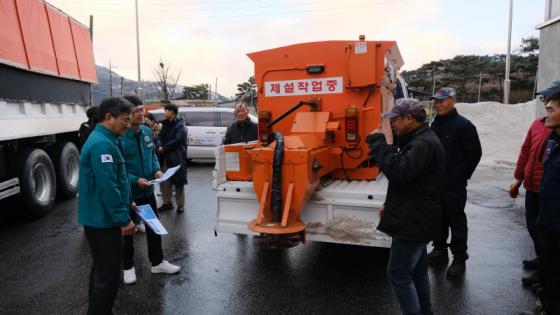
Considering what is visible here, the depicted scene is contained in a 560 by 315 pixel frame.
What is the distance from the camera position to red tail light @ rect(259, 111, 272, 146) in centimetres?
495

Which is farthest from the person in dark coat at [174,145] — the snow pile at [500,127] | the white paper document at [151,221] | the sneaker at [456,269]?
the snow pile at [500,127]

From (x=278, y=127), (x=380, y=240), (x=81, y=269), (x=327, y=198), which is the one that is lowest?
(x=81, y=269)

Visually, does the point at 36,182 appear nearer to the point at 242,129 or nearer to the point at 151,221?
the point at 242,129

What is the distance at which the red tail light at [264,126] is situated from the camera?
4949 mm

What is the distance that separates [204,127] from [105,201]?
375 inches

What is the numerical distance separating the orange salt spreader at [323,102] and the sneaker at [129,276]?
1.34m

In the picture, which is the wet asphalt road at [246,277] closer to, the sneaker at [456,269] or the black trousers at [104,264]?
the sneaker at [456,269]

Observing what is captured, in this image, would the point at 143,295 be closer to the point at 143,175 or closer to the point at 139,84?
the point at 143,175

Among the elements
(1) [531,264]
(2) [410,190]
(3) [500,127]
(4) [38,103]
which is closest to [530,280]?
(1) [531,264]

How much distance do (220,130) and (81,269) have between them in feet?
25.7

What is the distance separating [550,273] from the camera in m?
3.34

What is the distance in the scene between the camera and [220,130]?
1230 centimetres

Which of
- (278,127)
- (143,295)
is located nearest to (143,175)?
(143,295)

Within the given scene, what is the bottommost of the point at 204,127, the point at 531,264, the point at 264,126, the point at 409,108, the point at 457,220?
the point at 531,264
